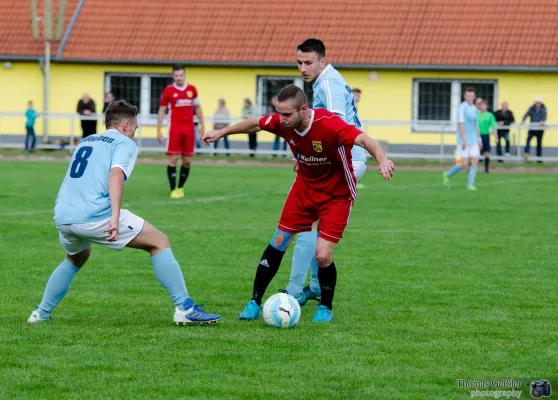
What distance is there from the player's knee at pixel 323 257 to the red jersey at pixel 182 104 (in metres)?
11.7

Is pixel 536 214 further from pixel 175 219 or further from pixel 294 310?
pixel 294 310

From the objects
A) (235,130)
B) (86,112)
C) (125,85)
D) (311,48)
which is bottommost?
(235,130)

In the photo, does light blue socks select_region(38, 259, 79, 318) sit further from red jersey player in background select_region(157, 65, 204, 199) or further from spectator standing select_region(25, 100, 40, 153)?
spectator standing select_region(25, 100, 40, 153)

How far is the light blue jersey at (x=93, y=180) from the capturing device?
760 centimetres

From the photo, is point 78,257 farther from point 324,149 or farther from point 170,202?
point 170,202

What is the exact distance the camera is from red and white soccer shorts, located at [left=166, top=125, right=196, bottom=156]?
19672 mm

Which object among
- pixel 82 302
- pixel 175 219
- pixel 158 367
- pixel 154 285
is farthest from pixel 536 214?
pixel 158 367

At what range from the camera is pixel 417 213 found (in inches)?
687

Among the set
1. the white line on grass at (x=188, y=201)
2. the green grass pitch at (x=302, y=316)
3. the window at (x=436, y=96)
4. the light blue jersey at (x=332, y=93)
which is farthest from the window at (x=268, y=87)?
the light blue jersey at (x=332, y=93)

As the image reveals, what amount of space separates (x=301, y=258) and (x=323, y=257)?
70cm

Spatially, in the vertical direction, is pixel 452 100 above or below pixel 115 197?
above

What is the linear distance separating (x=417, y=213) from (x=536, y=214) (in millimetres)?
1869

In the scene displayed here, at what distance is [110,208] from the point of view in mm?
7668

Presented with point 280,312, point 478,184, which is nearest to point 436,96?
point 478,184
